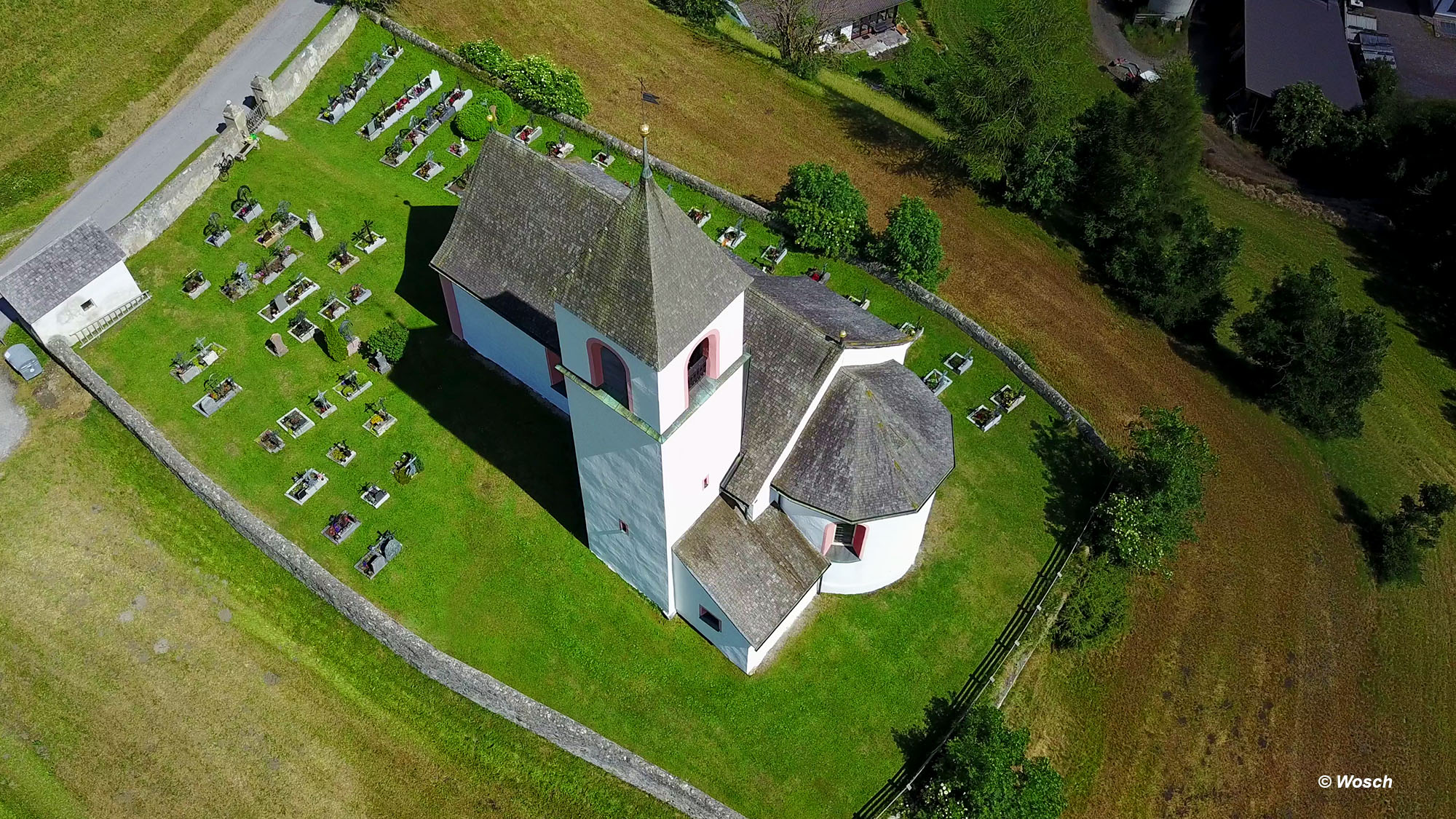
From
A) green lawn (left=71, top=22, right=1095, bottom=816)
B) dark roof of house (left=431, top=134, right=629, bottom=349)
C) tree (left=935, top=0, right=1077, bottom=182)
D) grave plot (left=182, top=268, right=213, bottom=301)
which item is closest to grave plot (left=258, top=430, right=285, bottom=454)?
green lawn (left=71, top=22, right=1095, bottom=816)

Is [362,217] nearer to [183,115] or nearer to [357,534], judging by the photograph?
[183,115]

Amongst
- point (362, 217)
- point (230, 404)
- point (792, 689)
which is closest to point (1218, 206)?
point (792, 689)

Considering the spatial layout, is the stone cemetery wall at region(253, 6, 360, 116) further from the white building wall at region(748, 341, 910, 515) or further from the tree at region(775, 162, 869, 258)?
the white building wall at region(748, 341, 910, 515)

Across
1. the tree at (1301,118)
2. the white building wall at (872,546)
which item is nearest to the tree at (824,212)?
the white building wall at (872,546)

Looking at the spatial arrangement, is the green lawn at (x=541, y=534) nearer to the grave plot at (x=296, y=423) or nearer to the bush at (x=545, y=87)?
the grave plot at (x=296, y=423)

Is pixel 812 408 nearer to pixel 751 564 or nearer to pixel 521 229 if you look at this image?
pixel 751 564
